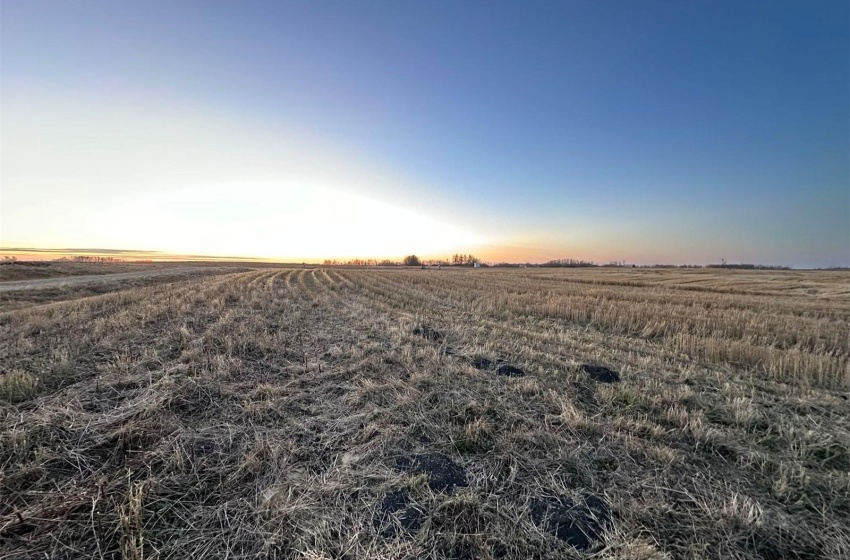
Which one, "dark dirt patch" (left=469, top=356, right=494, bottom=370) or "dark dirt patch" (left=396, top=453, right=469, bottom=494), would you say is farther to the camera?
"dark dirt patch" (left=469, top=356, right=494, bottom=370)

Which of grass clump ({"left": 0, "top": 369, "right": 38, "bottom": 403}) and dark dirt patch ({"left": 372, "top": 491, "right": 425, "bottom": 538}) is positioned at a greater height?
grass clump ({"left": 0, "top": 369, "right": 38, "bottom": 403})

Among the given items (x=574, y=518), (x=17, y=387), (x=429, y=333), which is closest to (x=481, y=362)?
(x=429, y=333)

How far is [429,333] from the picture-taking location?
31.5ft

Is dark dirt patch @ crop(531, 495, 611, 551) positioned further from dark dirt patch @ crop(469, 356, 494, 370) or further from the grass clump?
the grass clump

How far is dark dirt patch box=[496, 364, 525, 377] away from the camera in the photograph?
21.0ft

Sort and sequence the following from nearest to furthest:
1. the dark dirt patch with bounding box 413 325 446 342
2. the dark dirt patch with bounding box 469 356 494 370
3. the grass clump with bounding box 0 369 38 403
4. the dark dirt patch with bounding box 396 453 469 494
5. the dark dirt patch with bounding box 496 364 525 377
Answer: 1. the dark dirt patch with bounding box 396 453 469 494
2. the grass clump with bounding box 0 369 38 403
3. the dark dirt patch with bounding box 496 364 525 377
4. the dark dirt patch with bounding box 469 356 494 370
5. the dark dirt patch with bounding box 413 325 446 342

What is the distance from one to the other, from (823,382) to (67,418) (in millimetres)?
12484

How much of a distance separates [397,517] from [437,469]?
28.9 inches

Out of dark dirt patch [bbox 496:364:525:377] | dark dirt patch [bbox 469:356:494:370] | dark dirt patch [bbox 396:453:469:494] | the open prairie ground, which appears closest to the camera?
the open prairie ground

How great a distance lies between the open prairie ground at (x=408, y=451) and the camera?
256cm

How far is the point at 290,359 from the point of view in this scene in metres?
7.02

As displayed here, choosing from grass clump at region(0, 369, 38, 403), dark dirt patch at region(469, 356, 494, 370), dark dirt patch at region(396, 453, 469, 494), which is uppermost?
grass clump at region(0, 369, 38, 403)

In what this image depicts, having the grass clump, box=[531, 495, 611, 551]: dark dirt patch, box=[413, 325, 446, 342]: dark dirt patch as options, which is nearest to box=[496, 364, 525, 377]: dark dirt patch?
box=[413, 325, 446, 342]: dark dirt patch

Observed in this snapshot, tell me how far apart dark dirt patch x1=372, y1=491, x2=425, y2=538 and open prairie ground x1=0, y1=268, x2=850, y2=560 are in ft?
0.06
